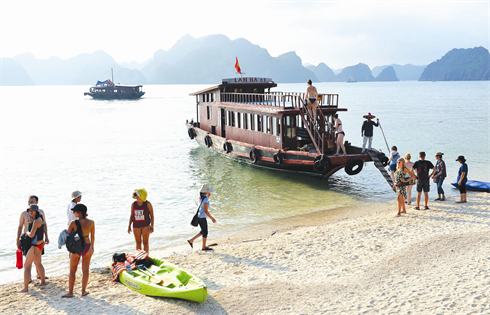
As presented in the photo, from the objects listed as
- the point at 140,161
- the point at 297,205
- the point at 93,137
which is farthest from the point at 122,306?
the point at 93,137

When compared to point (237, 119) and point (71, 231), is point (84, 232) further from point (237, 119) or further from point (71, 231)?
point (237, 119)

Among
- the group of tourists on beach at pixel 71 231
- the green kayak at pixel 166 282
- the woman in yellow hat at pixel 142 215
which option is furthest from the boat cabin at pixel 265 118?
the green kayak at pixel 166 282

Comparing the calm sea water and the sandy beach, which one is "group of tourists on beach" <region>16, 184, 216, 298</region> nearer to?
the sandy beach

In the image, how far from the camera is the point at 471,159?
27.5 meters

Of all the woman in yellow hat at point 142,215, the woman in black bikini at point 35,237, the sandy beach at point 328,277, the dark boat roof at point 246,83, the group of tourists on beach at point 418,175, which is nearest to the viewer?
the sandy beach at point 328,277

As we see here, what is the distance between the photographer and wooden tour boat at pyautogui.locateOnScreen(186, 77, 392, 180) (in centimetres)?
1886

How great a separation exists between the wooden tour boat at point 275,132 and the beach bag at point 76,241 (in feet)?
42.9

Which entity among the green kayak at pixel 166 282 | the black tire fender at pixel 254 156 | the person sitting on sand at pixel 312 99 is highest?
the person sitting on sand at pixel 312 99

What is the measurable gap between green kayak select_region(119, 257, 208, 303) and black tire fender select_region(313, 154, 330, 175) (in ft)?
36.8

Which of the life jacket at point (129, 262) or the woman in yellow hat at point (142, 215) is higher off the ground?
the woman in yellow hat at point (142, 215)

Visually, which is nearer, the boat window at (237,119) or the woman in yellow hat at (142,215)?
the woman in yellow hat at (142,215)

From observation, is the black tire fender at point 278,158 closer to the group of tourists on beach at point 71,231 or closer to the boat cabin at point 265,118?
the boat cabin at point 265,118

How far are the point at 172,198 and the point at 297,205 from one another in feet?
19.4

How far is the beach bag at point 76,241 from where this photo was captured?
23.1 feet
